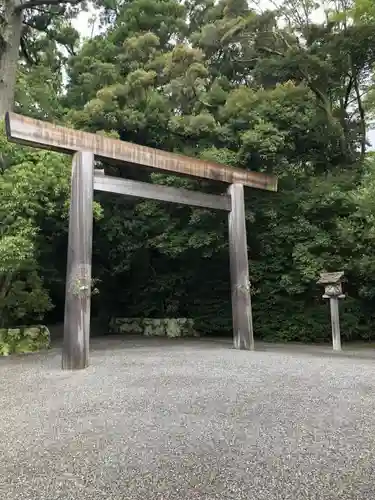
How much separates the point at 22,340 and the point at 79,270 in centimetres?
337

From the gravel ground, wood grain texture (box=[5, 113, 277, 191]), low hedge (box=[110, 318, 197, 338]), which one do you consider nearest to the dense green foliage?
low hedge (box=[110, 318, 197, 338])

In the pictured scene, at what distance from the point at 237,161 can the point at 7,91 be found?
6.26 meters

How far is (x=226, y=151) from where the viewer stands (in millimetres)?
9891

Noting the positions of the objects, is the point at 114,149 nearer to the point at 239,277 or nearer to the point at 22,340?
the point at 239,277

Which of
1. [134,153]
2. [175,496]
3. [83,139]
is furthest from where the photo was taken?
[134,153]

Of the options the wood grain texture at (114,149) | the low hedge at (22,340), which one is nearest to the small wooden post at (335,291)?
the wood grain texture at (114,149)

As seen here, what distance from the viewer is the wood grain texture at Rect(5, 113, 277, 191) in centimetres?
543

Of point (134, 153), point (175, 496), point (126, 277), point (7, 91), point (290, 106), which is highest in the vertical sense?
point (7, 91)

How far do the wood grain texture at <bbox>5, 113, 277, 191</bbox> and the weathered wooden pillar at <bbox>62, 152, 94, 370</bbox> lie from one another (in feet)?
0.75

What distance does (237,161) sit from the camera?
9750mm

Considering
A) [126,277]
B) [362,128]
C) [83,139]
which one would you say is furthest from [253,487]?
[362,128]

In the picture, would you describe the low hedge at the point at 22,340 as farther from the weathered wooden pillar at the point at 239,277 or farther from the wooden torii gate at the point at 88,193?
the weathered wooden pillar at the point at 239,277

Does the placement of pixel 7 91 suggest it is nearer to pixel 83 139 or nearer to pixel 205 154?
pixel 205 154

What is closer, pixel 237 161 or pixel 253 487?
pixel 253 487
